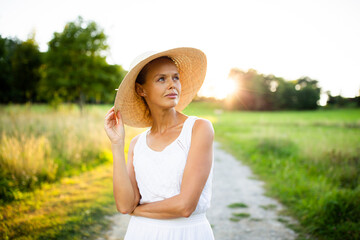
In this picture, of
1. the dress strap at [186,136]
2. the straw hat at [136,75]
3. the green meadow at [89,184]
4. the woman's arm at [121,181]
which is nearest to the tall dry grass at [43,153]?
the green meadow at [89,184]

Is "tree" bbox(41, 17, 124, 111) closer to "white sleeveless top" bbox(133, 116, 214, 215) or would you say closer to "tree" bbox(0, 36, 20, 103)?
"tree" bbox(0, 36, 20, 103)

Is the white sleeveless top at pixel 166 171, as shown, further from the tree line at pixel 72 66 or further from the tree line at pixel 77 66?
the tree line at pixel 77 66

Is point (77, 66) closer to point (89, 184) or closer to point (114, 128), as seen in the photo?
point (89, 184)

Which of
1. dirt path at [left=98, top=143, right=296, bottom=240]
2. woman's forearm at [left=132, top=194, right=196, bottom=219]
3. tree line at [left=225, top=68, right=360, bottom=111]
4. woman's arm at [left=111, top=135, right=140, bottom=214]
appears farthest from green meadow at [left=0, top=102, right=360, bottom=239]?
tree line at [left=225, top=68, right=360, bottom=111]

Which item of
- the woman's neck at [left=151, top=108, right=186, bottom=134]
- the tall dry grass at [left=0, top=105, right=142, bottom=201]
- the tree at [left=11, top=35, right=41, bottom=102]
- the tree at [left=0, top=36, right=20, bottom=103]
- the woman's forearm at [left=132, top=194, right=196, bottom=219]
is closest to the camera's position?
the woman's forearm at [left=132, top=194, right=196, bottom=219]

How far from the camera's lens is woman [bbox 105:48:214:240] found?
59.1 inches

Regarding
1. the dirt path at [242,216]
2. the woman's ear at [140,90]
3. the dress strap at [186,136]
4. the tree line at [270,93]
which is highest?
the tree line at [270,93]

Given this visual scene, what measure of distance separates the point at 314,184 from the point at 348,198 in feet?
3.69

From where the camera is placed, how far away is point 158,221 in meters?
1.60

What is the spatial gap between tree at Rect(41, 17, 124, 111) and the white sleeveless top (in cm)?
1510

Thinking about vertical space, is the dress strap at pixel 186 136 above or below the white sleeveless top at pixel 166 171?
above

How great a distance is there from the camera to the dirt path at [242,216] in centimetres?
369

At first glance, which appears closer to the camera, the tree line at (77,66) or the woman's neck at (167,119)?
the woman's neck at (167,119)

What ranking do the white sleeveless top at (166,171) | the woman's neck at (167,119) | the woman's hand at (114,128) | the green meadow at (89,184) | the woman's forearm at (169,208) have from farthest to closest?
the green meadow at (89,184) → the woman's neck at (167,119) → the woman's hand at (114,128) → the white sleeveless top at (166,171) → the woman's forearm at (169,208)
